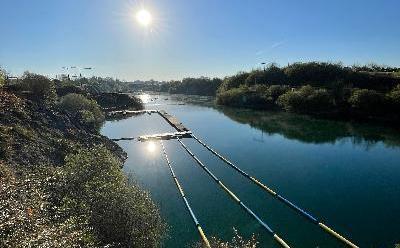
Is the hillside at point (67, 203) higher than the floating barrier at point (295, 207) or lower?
higher

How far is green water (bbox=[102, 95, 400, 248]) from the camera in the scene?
92.8ft

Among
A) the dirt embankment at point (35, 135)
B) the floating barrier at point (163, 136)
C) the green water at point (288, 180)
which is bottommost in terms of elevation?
the green water at point (288, 180)

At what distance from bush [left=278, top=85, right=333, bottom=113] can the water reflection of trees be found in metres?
4.41

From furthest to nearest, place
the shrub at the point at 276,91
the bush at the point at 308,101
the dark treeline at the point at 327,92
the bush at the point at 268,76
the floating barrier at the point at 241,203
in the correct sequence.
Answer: the bush at the point at 268,76, the shrub at the point at 276,91, the bush at the point at 308,101, the dark treeline at the point at 327,92, the floating barrier at the point at 241,203

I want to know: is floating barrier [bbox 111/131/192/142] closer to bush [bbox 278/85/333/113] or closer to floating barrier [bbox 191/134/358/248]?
floating barrier [bbox 191/134/358/248]

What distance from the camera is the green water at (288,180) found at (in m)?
28.3

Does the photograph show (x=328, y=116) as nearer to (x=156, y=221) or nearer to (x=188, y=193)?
(x=188, y=193)

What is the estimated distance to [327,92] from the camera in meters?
97.0

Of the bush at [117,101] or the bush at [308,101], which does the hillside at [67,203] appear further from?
the bush at [117,101]

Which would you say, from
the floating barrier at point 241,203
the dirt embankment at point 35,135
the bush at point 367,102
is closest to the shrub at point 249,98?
the bush at point 367,102

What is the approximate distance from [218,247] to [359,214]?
60.1 feet

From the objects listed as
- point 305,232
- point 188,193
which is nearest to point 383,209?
point 305,232

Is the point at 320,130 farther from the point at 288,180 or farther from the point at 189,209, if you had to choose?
the point at 189,209

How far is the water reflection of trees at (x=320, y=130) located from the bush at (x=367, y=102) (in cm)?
860
